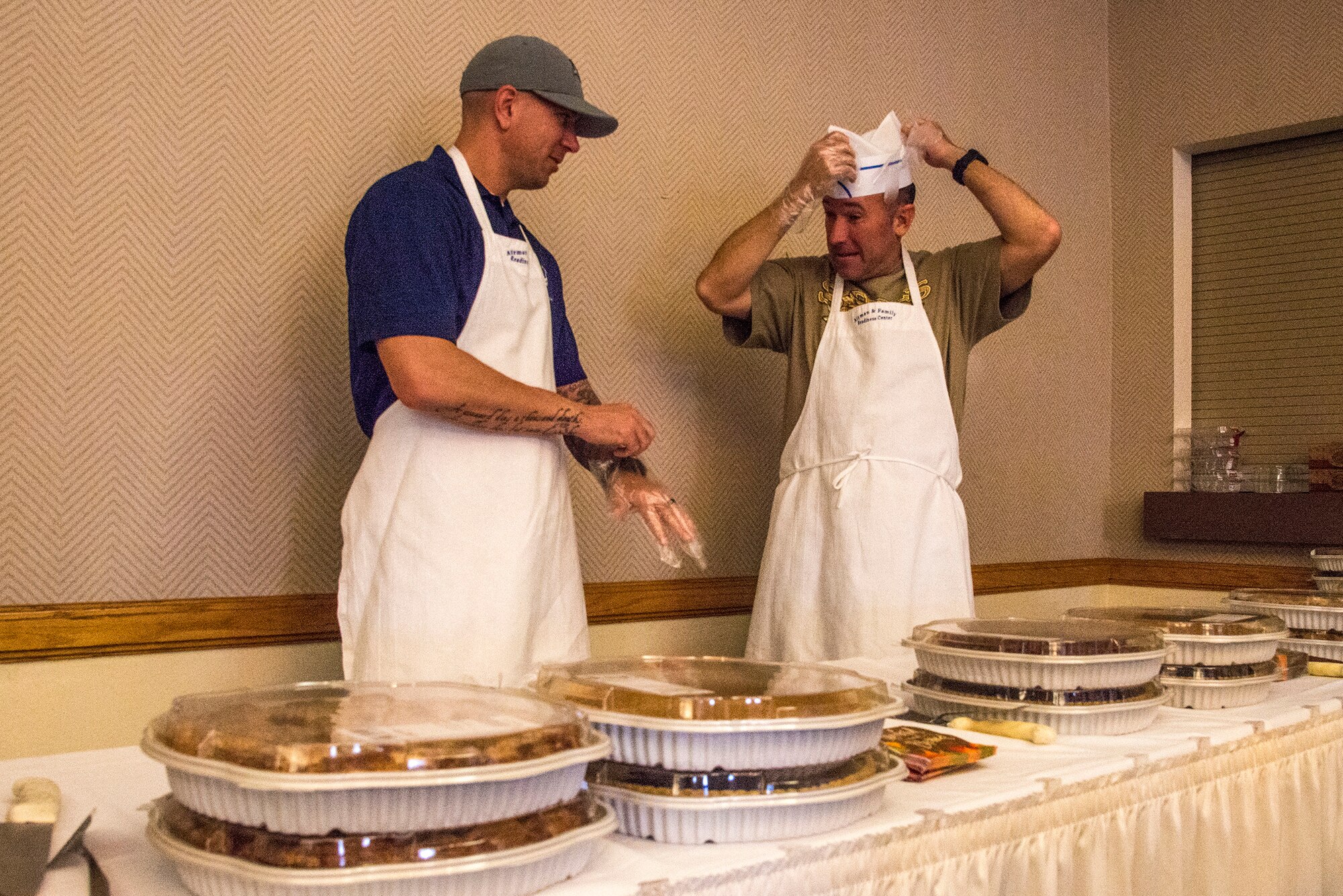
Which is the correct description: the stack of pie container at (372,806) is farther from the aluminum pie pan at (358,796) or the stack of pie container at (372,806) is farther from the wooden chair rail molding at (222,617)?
the wooden chair rail molding at (222,617)

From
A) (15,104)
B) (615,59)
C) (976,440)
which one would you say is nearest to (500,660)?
(15,104)

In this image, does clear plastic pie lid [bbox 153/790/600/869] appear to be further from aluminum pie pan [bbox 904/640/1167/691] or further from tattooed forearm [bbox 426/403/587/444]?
tattooed forearm [bbox 426/403/587/444]

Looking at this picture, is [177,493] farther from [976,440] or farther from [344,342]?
[976,440]

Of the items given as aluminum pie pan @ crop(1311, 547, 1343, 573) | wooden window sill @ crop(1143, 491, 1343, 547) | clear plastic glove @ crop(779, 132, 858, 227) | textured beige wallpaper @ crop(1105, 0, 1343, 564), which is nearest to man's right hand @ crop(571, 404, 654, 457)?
clear plastic glove @ crop(779, 132, 858, 227)

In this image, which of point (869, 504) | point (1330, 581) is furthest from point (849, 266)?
point (1330, 581)

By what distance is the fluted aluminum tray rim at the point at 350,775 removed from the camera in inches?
24.3

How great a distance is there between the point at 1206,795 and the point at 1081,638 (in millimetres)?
189

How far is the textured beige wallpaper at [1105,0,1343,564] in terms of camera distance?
3465 mm

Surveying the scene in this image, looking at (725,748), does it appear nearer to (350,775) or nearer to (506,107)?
(350,775)

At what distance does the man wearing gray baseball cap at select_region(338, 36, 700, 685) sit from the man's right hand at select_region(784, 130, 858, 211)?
A: 508 mm

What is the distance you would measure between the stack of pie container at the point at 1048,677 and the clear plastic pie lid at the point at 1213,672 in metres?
0.14

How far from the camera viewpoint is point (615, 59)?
8.57 ft

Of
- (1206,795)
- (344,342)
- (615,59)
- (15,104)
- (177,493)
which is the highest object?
(615,59)

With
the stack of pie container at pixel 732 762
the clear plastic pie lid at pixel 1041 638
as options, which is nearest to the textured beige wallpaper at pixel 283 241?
the clear plastic pie lid at pixel 1041 638
